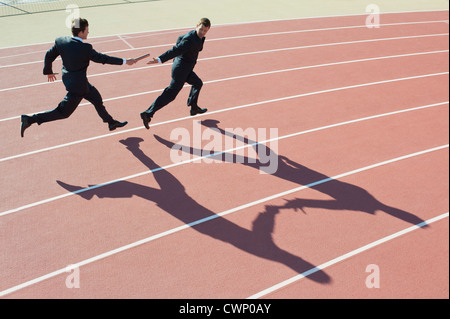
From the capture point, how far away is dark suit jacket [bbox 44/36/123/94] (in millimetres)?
5188

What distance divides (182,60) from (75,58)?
65.1 inches

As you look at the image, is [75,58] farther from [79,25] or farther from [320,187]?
[320,187]

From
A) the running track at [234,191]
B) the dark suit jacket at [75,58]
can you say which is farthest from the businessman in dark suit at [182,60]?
the dark suit jacket at [75,58]

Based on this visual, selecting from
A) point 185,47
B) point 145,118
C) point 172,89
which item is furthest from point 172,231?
point 185,47

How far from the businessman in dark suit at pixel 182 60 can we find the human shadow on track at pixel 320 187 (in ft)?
1.99

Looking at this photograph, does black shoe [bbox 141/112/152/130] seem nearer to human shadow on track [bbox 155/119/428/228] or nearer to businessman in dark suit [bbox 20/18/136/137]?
human shadow on track [bbox 155/119/428/228]

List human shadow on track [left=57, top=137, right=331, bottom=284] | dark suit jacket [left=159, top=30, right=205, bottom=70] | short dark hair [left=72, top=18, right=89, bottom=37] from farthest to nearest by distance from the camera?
1. dark suit jacket [left=159, top=30, right=205, bottom=70]
2. short dark hair [left=72, top=18, right=89, bottom=37]
3. human shadow on track [left=57, top=137, right=331, bottom=284]

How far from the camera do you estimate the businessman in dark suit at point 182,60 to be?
5.91 metres

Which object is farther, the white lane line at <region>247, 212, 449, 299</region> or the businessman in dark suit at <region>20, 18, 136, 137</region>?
the businessman in dark suit at <region>20, 18, 136, 137</region>

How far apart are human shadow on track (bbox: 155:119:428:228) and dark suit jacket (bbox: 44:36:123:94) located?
153 centimetres

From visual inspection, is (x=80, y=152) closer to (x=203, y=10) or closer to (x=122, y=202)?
(x=122, y=202)

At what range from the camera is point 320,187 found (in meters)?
5.36

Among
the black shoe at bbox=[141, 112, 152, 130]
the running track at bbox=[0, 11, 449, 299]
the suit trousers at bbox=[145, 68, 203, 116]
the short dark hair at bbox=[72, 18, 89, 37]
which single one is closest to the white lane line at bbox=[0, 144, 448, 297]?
the running track at bbox=[0, 11, 449, 299]

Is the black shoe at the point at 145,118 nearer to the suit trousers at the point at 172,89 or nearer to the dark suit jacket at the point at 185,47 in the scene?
the suit trousers at the point at 172,89
